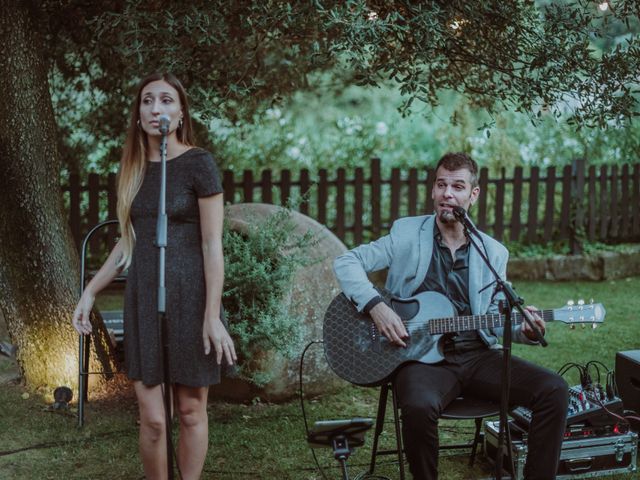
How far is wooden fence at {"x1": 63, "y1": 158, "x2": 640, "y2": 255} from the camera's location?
10094mm

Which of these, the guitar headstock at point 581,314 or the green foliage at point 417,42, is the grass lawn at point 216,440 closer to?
the guitar headstock at point 581,314

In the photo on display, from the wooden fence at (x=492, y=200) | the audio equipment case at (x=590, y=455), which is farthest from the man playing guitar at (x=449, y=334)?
the wooden fence at (x=492, y=200)

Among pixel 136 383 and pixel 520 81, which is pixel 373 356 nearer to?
pixel 136 383

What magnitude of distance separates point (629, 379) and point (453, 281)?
135cm

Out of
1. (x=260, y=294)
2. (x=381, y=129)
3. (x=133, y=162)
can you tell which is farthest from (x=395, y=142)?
(x=133, y=162)

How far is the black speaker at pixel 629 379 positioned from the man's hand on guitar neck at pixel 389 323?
5.13 ft

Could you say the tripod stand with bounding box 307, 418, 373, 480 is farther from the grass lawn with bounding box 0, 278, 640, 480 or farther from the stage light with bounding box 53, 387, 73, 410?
the stage light with bounding box 53, 387, 73, 410

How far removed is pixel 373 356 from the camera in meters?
4.07

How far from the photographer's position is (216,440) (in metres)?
5.01

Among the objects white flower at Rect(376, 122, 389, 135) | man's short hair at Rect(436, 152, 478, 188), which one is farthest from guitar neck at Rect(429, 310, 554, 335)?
white flower at Rect(376, 122, 389, 135)

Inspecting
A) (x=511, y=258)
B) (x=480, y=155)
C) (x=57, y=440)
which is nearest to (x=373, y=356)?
(x=57, y=440)

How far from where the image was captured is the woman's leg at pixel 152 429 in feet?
11.3

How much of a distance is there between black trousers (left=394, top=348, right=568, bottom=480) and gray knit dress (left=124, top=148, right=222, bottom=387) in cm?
98

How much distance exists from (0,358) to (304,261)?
9.21 feet
